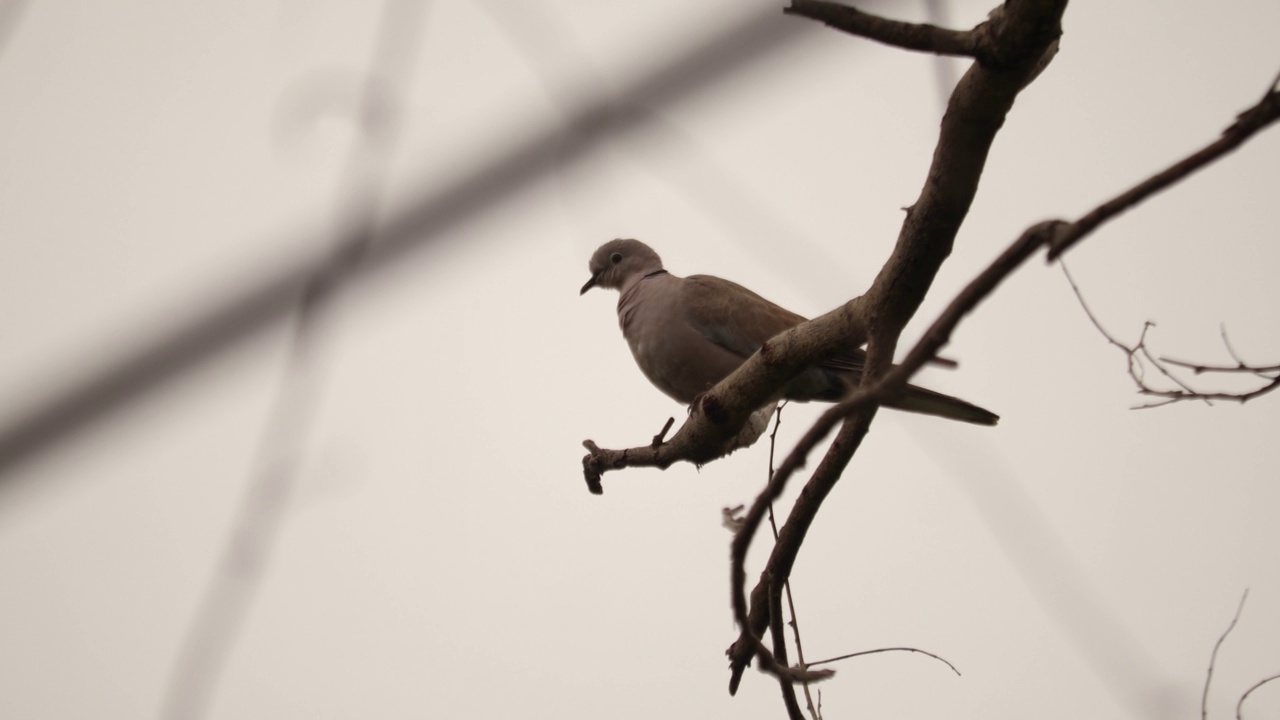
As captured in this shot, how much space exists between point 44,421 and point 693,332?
3.76m

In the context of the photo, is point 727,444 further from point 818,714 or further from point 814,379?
point 818,714

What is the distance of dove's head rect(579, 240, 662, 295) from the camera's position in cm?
577

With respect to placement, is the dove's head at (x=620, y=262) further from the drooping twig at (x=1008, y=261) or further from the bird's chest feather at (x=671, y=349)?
the drooping twig at (x=1008, y=261)

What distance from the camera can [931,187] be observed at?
7.21ft

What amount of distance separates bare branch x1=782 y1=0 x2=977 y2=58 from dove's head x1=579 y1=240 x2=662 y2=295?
3848 millimetres

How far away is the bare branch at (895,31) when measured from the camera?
168 centimetres

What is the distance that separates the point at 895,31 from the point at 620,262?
409cm

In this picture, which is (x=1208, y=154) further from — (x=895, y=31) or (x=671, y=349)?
(x=671, y=349)

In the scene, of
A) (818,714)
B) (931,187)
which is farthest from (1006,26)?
(818,714)

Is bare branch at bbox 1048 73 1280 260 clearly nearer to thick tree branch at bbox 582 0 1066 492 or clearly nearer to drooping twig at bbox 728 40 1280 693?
drooping twig at bbox 728 40 1280 693

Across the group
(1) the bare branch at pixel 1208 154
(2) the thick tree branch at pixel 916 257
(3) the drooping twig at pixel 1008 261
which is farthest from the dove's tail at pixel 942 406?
(1) the bare branch at pixel 1208 154

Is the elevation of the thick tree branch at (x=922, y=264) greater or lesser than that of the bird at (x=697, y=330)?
lesser

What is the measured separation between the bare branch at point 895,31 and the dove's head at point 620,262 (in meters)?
3.85

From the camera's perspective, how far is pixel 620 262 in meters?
5.87
